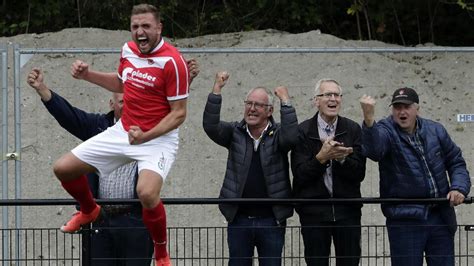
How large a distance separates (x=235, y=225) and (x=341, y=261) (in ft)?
2.76

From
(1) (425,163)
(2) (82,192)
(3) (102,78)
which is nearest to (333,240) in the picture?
(1) (425,163)

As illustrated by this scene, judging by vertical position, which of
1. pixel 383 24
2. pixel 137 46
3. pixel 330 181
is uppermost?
pixel 383 24

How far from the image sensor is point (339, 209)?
30.2ft

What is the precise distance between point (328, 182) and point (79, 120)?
1990 mm

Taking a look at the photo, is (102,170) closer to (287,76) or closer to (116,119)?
(116,119)

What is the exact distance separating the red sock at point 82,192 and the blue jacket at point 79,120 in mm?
744

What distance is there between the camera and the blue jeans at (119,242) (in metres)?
8.98

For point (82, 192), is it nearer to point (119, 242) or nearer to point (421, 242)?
point (119, 242)

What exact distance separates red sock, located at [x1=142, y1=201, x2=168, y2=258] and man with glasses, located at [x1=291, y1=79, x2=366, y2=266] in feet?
4.07

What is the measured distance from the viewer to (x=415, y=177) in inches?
362

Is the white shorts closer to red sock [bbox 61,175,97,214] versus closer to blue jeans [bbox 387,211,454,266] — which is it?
red sock [bbox 61,175,97,214]

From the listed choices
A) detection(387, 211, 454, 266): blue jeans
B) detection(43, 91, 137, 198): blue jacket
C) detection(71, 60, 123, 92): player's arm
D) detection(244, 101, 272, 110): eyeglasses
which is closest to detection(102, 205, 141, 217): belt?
detection(43, 91, 137, 198): blue jacket

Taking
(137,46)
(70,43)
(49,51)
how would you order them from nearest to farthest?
(137,46) → (49,51) → (70,43)

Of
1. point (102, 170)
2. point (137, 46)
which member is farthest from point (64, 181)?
point (137, 46)
